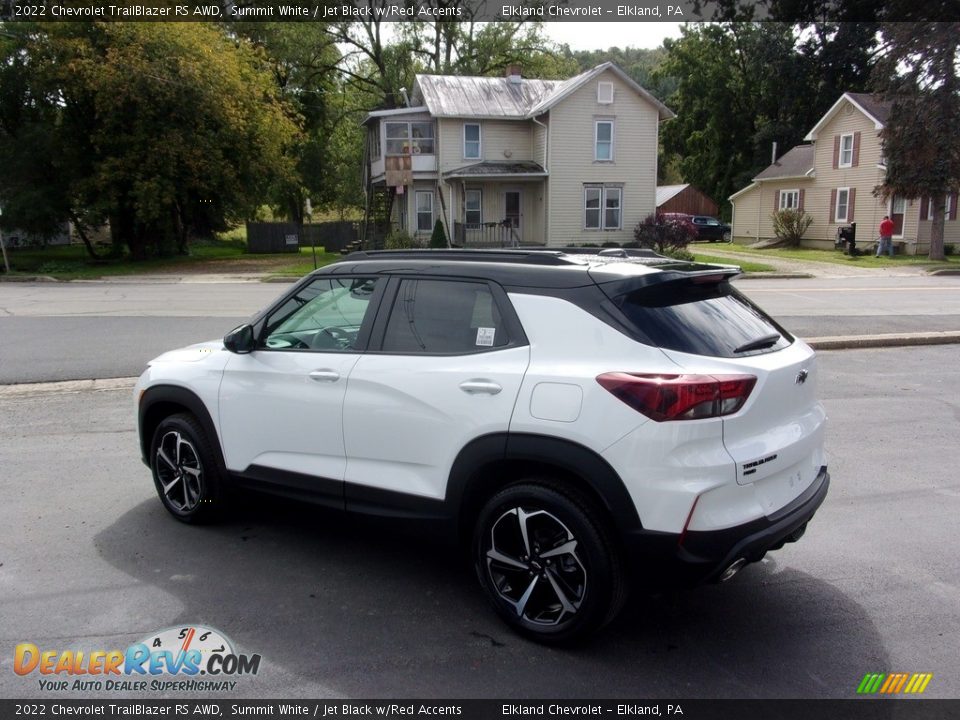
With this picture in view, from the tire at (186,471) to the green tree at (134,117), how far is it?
28221 mm

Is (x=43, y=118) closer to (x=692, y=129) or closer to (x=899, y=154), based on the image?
→ (x=899, y=154)

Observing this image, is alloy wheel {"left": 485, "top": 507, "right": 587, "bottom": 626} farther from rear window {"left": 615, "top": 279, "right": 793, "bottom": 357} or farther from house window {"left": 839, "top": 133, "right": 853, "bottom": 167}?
house window {"left": 839, "top": 133, "right": 853, "bottom": 167}

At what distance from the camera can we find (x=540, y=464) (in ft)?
11.6

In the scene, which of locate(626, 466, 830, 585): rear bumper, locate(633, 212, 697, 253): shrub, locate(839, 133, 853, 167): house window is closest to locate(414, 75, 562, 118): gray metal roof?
locate(633, 212, 697, 253): shrub

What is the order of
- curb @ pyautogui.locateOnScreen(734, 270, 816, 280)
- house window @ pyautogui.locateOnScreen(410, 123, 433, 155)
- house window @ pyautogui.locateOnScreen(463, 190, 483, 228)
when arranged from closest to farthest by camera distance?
1. curb @ pyautogui.locateOnScreen(734, 270, 816, 280)
2. house window @ pyautogui.locateOnScreen(463, 190, 483, 228)
3. house window @ pyautogui.locateOnScreen(410, 123, 433, 155)

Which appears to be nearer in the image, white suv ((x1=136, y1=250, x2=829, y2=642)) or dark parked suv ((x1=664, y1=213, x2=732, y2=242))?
white suv ((x1=136, y1=250, x2=829, y2=642))

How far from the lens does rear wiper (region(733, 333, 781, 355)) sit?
3596 mm

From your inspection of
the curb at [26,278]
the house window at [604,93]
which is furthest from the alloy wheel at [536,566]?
the house window at [604,93]

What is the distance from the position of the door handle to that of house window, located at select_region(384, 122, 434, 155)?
33.8 metres

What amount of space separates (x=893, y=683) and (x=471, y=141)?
34.3m

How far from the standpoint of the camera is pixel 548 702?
10.4 feet

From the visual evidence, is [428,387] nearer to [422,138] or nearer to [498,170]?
[498,170]

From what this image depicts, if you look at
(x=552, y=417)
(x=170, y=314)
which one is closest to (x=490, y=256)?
(x=552, y=417)

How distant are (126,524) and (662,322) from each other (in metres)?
3.70
